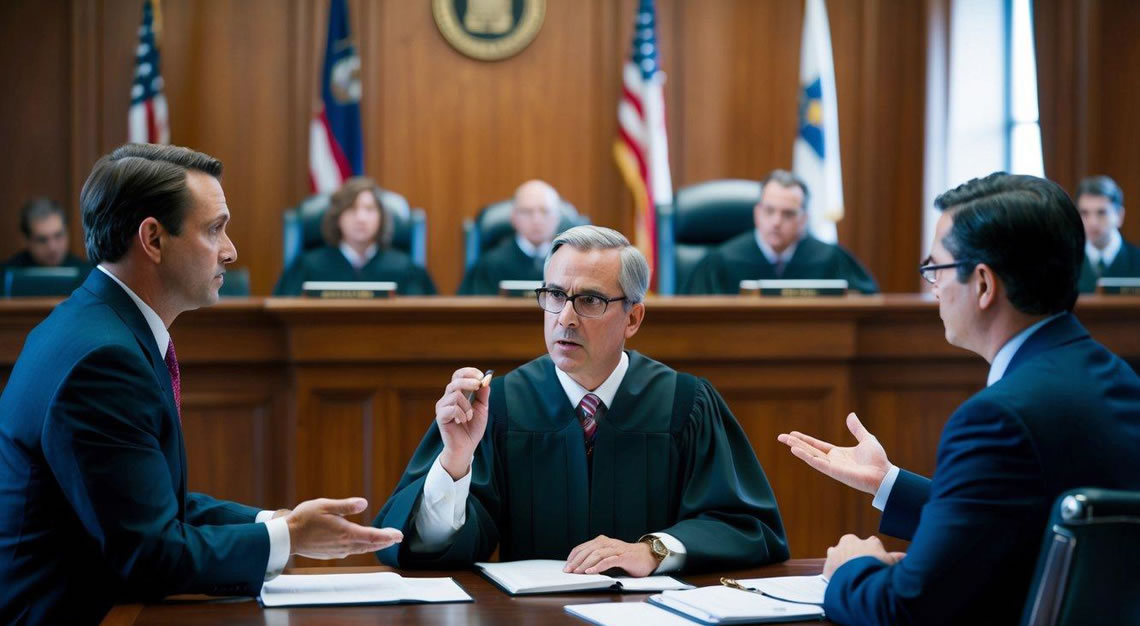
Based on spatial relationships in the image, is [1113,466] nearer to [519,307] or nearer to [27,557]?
[27,557]

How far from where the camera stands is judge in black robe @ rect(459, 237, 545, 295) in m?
6.95

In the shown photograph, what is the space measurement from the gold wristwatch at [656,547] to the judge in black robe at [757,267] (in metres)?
4.27

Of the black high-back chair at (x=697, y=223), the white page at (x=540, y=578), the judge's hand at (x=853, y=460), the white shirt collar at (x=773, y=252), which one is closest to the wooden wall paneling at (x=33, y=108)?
the black high-back chair at (x=697, y=223)

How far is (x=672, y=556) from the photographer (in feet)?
7.84

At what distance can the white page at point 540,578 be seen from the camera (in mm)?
2158

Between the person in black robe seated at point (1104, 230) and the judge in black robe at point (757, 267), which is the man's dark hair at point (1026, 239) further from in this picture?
the person in black robe seated at point (1104, 230)

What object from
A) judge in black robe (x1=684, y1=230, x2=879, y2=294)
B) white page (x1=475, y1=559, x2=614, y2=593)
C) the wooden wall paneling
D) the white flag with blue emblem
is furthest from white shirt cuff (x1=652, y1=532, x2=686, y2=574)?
the wooden wall paneling

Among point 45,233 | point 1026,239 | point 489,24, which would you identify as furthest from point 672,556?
point 489,24

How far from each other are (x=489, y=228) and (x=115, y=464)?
5438mm

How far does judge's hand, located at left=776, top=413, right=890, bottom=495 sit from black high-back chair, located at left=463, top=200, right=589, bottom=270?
4.91 metres

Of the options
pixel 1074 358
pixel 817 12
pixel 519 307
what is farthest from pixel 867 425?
pixel 817 12

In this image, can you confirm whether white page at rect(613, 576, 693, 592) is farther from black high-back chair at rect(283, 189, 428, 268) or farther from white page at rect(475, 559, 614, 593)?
black high-back chair at rect(283, 189, 428, 268)

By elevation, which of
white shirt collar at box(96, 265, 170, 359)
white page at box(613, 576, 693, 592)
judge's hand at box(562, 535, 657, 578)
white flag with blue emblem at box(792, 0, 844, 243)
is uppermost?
white flag with blue emblem at box(792, 0, 844, 243)

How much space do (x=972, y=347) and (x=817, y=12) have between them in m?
6.51
